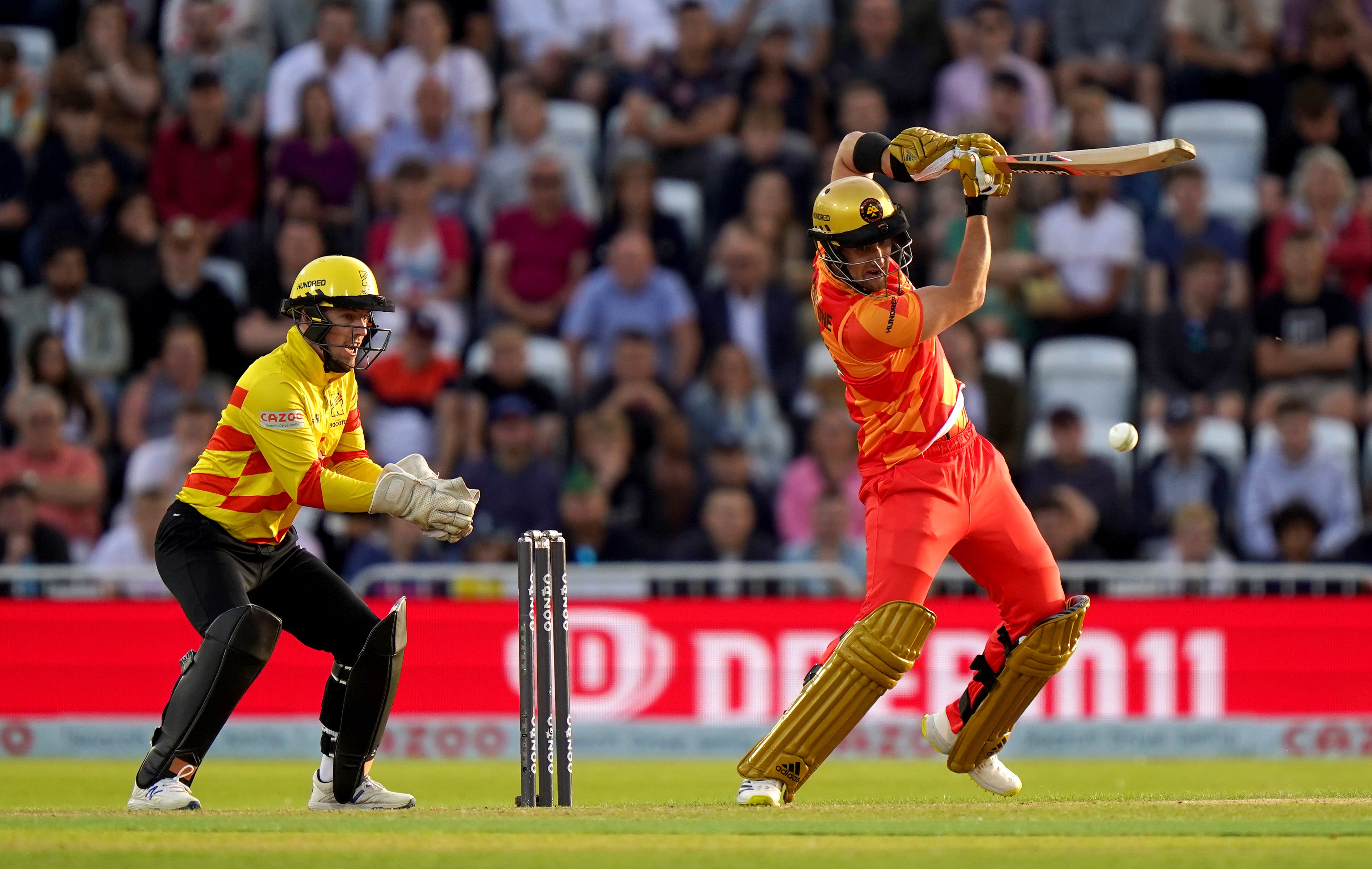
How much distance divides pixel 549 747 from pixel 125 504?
23.0 ft

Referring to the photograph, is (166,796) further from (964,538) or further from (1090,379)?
(1090,379)

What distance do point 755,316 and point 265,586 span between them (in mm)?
7328

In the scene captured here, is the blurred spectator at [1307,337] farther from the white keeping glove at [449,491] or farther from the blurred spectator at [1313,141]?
the white keeping glove at [449,491]

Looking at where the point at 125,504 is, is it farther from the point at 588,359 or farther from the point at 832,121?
the point at 832,121

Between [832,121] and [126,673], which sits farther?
[832,121]

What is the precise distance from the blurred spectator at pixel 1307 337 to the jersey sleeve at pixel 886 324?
7.59m

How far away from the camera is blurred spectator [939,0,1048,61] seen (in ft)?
53.0

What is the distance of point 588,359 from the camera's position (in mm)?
14859

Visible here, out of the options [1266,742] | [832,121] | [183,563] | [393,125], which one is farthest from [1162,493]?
[183,563]

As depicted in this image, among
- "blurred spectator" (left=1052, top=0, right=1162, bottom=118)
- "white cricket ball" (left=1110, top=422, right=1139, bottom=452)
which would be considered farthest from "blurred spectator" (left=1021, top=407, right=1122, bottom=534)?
"white cricket ball" (left=1110, top=422, right=1139, bottom=452)

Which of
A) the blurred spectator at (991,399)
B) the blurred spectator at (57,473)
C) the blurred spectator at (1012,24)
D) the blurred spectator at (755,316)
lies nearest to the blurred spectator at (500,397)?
the blurred spectator at (755,316)

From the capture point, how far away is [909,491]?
750cm

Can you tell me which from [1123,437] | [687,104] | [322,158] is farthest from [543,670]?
[687,104]

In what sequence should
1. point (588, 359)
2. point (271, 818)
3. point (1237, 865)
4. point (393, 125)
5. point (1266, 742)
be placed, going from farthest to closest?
point (393, 125) → point (588, 359) → point (1266, 742) → point (271, 818) → point (1237, 865)
